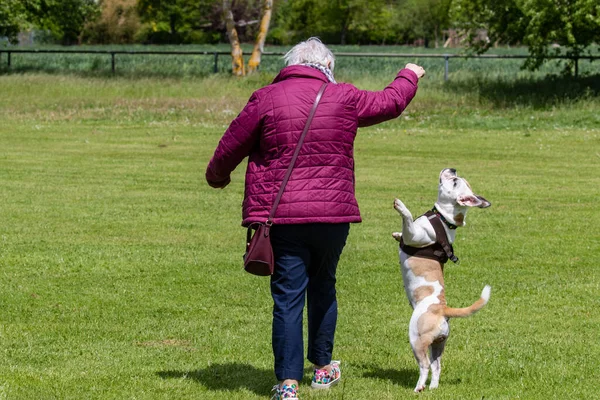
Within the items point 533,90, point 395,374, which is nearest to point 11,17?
point 533,90

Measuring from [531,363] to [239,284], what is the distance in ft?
10.2

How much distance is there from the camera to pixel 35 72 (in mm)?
36312

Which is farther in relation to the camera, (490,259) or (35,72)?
(35,72)

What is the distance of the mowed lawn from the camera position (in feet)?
19.5

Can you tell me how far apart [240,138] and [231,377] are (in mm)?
1560

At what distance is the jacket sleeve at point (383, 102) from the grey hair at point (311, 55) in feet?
0.78

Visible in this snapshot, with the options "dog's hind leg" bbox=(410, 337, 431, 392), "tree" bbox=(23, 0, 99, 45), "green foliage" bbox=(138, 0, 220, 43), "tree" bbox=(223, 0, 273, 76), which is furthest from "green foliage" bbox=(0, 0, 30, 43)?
"green foliage" bbox=(138, 0, 220, 43)

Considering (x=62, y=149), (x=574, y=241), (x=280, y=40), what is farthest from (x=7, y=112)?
(x=280, y=40)

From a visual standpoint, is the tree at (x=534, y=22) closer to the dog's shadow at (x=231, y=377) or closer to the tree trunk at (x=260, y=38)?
the tree trunk at (x=260, y=38)

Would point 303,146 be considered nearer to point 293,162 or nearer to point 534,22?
point 293,162

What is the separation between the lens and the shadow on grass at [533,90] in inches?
1106

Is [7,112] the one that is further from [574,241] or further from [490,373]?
[490,373]

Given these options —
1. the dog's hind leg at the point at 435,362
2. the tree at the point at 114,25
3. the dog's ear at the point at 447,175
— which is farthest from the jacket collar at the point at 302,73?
the tree at the point at 114,25

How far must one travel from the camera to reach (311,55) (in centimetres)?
527
